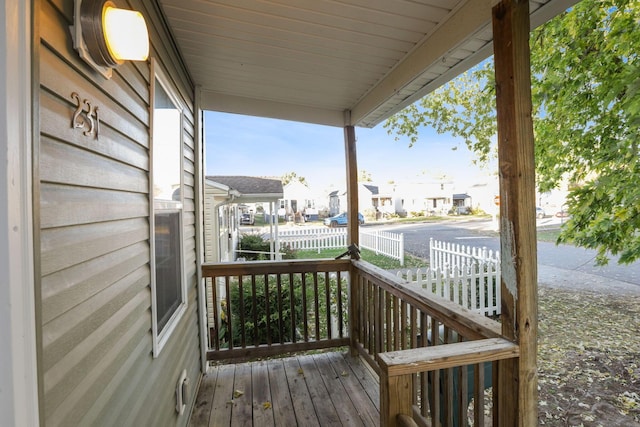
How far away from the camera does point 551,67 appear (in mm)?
3168

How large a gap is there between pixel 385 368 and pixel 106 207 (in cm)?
113

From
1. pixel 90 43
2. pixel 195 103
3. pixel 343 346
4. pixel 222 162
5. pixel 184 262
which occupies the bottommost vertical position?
pixel 343 346

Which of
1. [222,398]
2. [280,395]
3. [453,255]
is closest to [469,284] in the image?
[453,255]

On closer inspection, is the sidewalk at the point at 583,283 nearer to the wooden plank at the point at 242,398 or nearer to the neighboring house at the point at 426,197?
the wooden plank at the point at 242,398

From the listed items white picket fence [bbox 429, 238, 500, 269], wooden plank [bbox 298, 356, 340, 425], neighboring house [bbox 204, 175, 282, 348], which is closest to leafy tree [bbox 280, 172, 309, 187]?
neighboring house [bbox 204, 175, 282, 348]

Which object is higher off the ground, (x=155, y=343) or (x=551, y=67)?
(x=551, y=67)

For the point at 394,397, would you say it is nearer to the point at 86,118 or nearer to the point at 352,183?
the point at 86,118

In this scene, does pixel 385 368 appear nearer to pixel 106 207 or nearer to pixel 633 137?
pixel 106 207

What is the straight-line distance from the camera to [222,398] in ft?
7.78

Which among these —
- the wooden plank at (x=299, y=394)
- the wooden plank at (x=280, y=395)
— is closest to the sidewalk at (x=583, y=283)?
the wooden plank at (x=299, y=394)

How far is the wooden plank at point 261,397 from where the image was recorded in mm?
2121

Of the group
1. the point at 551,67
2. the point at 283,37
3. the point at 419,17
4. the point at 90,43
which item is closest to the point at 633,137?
the point at 551,67

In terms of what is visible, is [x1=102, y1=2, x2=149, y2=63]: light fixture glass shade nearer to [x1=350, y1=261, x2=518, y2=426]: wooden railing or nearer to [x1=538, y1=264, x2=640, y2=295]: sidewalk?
[x1=350, y1=261, x2=518, y2=426]: wooden railing

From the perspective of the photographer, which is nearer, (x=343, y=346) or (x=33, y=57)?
(x=33, y=57)
